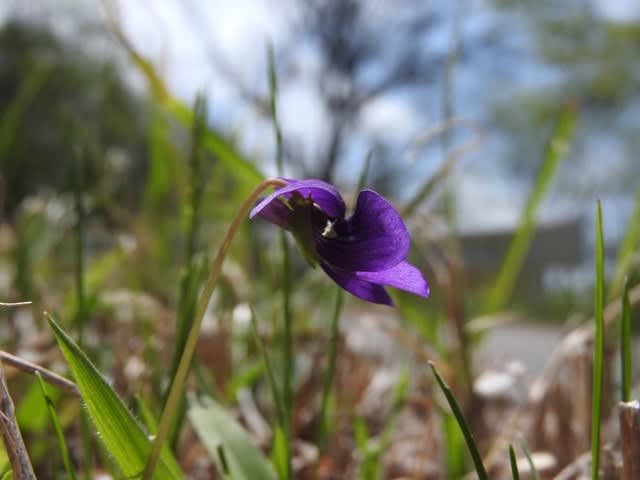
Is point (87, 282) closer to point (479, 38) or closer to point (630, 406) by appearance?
point (630, 406)

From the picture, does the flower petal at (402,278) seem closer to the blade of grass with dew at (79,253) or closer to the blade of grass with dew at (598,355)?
the blade of grass with dew at (598,355)

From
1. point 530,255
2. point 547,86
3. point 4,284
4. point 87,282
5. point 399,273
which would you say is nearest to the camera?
point 399,273

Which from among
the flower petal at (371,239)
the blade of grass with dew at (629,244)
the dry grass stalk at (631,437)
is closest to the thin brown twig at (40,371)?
the flower petal at (371,239)

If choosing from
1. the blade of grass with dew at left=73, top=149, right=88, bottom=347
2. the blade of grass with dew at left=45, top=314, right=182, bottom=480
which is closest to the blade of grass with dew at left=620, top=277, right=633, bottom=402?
the blade of grass with dew at left=45, top=314, right=182, bottom=480

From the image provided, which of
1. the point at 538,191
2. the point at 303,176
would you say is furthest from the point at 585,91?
the point at 538,191

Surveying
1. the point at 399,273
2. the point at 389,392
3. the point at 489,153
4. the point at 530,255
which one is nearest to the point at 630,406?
the point at 399,273

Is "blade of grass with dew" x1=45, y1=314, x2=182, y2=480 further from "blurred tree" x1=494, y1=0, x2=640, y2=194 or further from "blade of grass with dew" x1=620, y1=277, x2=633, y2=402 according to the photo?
"blurred tree" x1=494, y1=0, x2=640, y2=194

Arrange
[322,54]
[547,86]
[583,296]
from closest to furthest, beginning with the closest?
1. [583,296]
2. [322,54]
3. [547,86]

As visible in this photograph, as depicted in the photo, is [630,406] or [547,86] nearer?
[630,406]
